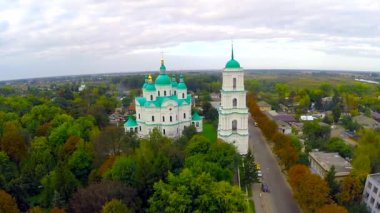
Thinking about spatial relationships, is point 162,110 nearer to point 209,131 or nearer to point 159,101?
point 159,101

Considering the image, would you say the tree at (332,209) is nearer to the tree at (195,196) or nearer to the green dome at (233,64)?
the tree at (195,196)

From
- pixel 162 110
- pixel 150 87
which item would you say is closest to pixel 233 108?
pixel 162 110

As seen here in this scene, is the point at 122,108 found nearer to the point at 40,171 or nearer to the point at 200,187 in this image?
the point at 40,171

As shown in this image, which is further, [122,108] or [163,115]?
[122,108]

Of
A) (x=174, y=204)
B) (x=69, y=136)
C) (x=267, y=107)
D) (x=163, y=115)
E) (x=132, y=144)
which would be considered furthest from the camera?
(x=267, y=107)

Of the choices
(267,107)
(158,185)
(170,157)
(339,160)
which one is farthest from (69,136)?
(267,107)

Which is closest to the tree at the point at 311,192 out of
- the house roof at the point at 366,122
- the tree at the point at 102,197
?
the tree at the point at 102,197
